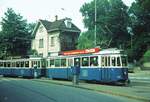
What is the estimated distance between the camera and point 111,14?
271 ft

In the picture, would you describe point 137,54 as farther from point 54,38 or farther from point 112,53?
point 112,53

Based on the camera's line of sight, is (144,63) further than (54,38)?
No

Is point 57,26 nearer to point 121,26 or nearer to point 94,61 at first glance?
point 121,26

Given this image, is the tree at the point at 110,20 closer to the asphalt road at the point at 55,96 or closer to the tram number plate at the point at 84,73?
the tram number plate at the point at 84,73

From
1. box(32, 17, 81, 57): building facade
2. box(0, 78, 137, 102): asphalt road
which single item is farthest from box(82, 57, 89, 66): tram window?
box(32, 17, 81, 57): building facade

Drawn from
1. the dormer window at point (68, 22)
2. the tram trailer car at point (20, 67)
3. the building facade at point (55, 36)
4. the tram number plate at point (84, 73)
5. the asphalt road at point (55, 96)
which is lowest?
the asphalt road at point (55, 96)

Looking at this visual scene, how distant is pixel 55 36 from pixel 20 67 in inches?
917

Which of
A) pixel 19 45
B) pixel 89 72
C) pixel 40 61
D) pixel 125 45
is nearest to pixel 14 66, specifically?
pixel 40 61

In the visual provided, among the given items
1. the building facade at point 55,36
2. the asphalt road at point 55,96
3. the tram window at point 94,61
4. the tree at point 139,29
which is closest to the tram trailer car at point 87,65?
the tram window at point 94,61

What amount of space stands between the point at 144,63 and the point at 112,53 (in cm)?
3681

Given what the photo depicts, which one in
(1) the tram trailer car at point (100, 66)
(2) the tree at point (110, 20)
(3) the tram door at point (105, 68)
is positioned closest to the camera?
(1) the tram trailer car at point (100, 66)

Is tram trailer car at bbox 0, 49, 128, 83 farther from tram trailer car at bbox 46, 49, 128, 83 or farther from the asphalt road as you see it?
the asphalt road

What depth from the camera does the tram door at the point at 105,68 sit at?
32.7m

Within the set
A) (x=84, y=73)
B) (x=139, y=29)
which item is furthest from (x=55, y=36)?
(x=84, y=73)
